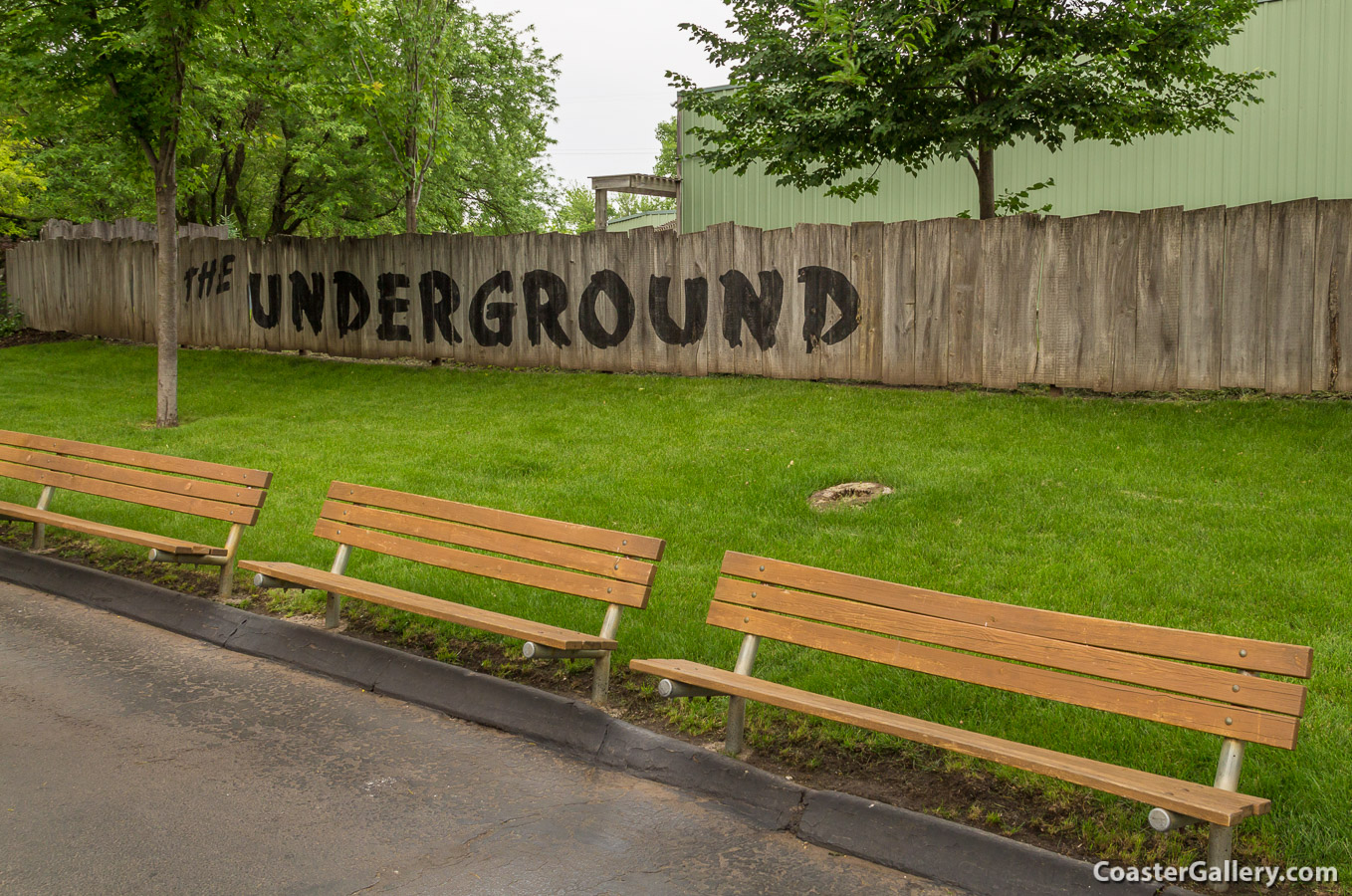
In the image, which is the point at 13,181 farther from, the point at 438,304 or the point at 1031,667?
the point at 1031,667

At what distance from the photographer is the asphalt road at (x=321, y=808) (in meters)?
3.63

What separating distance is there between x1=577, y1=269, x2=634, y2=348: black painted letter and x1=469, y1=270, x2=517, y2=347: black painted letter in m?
1.30

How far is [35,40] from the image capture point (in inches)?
486

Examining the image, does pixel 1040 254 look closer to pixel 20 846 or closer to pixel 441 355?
pixel 441 355

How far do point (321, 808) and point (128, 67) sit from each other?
11524 mm

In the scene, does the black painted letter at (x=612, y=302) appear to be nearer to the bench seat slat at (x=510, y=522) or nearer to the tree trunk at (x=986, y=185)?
the tree trunk at (x=986, y=185)

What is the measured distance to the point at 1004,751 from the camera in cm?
366

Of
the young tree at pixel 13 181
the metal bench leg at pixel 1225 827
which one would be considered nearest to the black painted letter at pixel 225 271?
the young tree at pixel 13 181

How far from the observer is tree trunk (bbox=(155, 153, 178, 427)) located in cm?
1275

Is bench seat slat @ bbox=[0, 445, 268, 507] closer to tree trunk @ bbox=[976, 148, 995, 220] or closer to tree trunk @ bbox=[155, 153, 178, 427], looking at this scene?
tree trunk @ bbox=[155, 153, 178, 427]

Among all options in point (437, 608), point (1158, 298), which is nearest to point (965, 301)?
point (1158, 298)

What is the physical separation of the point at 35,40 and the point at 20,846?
11.5m

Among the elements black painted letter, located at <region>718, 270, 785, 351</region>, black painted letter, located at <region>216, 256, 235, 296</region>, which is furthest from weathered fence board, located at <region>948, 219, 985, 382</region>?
black painted letter, located at <region>216, 256, 235, 296</region>

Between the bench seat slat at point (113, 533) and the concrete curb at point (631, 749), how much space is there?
1.00ft
